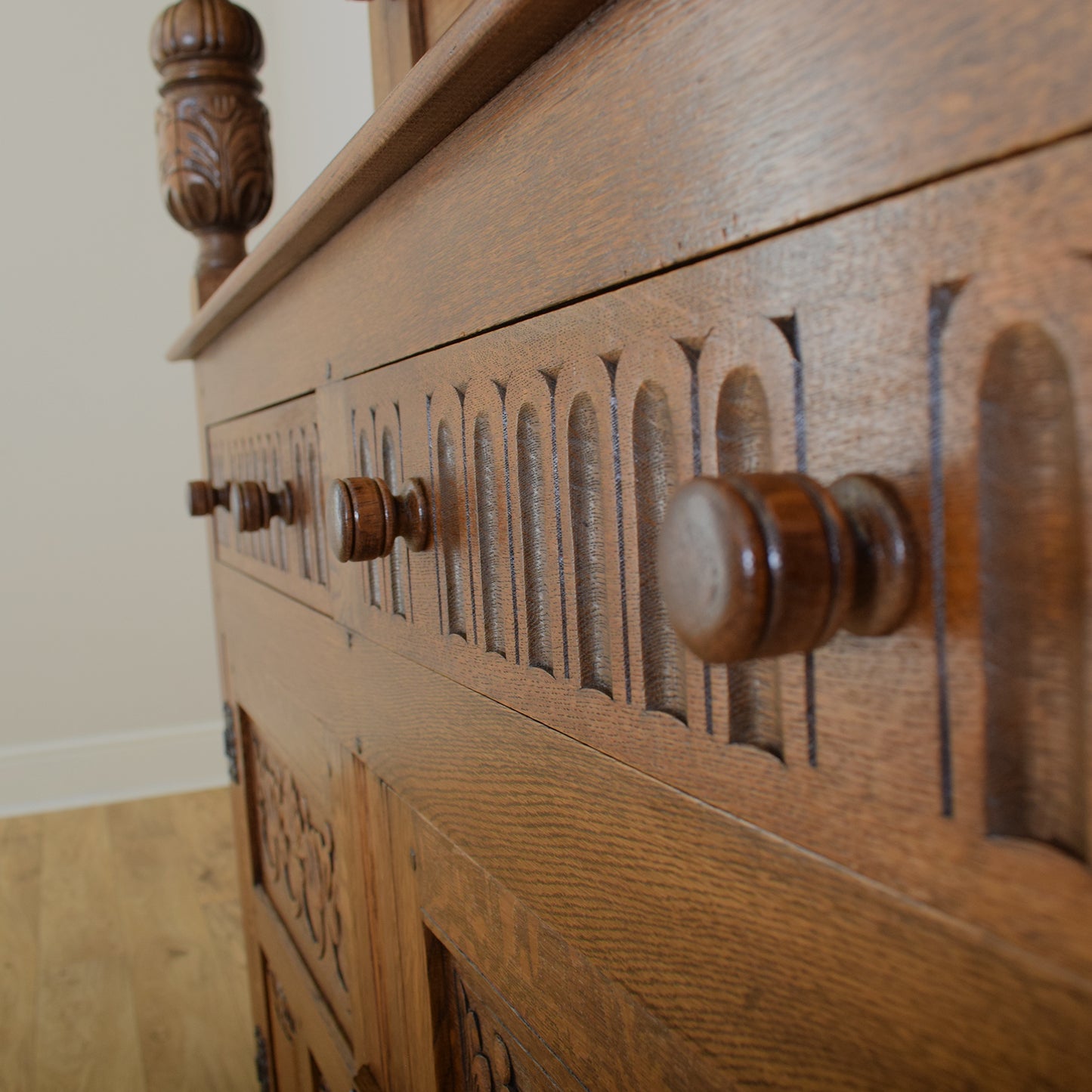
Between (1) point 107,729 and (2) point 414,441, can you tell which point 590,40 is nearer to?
(2) point 414,441

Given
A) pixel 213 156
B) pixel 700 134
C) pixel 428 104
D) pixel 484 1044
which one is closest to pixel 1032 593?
pixel 700 134

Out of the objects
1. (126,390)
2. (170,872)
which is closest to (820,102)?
(170,872)

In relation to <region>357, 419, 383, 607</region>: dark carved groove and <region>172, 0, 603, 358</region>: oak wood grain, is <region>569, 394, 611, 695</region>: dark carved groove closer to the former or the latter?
<region>172, 0, 603, 358</region>: oak wood grain

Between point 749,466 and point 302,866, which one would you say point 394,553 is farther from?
point 302,866

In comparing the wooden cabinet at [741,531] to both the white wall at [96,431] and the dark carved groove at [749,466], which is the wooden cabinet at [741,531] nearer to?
the dark carved groove at [749,466]

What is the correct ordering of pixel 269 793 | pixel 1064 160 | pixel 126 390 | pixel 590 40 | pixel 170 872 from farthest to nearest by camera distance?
1. pixel 126 390
2. pixel 170 872
3. pixel 269 793
4. pixel 590 40
5. pixel 1064 160

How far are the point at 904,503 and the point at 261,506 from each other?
0.58 meters

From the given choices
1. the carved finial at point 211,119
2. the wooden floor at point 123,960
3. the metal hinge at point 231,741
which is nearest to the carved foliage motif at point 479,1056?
the metal hinge at point 231,741

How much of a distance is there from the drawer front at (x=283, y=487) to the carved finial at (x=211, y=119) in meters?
0.25

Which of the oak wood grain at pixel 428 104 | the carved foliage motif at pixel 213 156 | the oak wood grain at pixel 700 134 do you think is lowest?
the oak wood grain at pixel 700 134

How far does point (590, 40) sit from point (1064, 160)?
159 millimetres

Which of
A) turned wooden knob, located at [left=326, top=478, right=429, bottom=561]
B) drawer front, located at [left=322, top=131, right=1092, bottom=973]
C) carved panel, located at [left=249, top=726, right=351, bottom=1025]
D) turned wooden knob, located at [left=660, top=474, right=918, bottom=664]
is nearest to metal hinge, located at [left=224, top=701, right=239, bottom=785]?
carved panel, located at [left=249, top=726, right=351, bottom=1025]

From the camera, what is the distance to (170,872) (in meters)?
2.02

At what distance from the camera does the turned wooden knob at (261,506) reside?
2.26 feet
